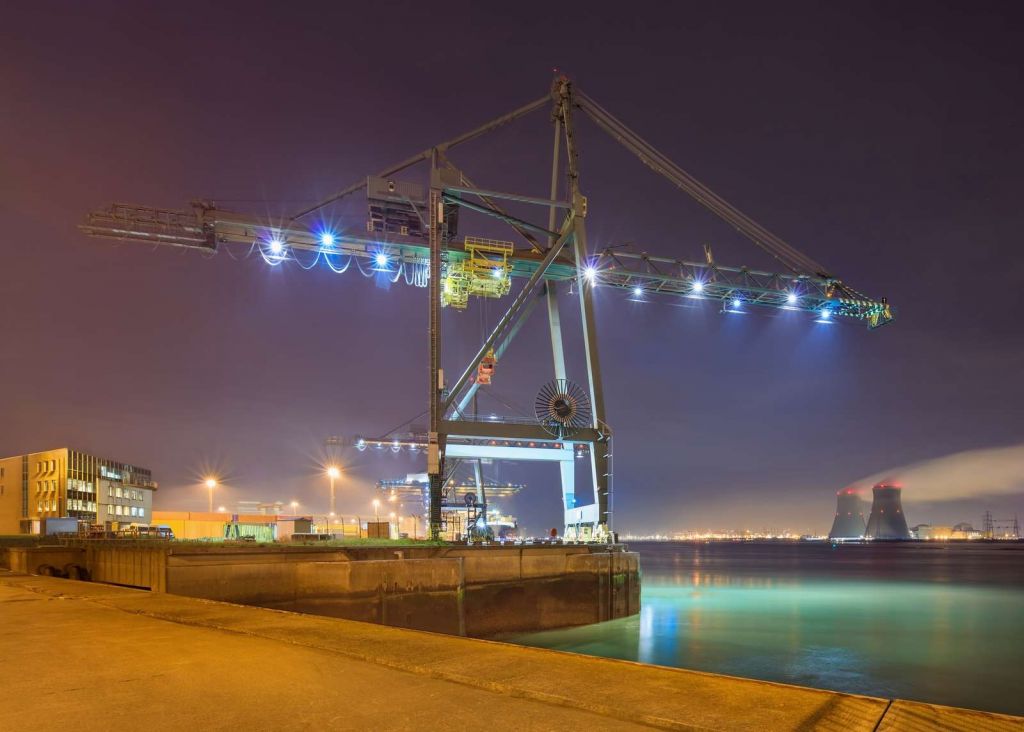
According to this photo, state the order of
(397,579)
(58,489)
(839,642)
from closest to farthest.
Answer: (397,579)
(839,642)
(58,489)

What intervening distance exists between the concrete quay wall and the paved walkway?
8.69m

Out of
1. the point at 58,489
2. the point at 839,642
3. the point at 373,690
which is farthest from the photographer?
the point at 58,489

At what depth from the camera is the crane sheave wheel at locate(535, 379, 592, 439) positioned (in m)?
29.7

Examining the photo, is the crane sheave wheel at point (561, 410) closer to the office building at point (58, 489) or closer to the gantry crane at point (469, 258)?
the gantry crane at point (469, 258)

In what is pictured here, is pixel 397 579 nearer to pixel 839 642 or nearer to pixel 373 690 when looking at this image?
pixel 373 690

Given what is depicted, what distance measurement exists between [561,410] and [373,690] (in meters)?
24.1

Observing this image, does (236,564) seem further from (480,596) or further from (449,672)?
(449,672)

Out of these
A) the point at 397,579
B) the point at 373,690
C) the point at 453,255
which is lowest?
the point at 397,579

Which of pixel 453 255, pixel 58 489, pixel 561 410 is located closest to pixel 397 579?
pixel 561 410

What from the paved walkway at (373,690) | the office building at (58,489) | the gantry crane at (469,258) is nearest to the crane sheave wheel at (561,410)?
the gantry crane at (469,258)

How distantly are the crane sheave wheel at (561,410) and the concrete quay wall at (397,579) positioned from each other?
5.86m

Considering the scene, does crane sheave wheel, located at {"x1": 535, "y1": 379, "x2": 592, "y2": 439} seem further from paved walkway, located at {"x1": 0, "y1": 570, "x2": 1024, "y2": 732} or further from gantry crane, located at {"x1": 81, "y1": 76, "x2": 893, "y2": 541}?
paved walkway, located at {"x1": 0, "y1": 570, "x2": 1024, "y2": 732}

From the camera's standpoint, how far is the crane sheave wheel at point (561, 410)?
2969 cm

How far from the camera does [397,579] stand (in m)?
19.3
